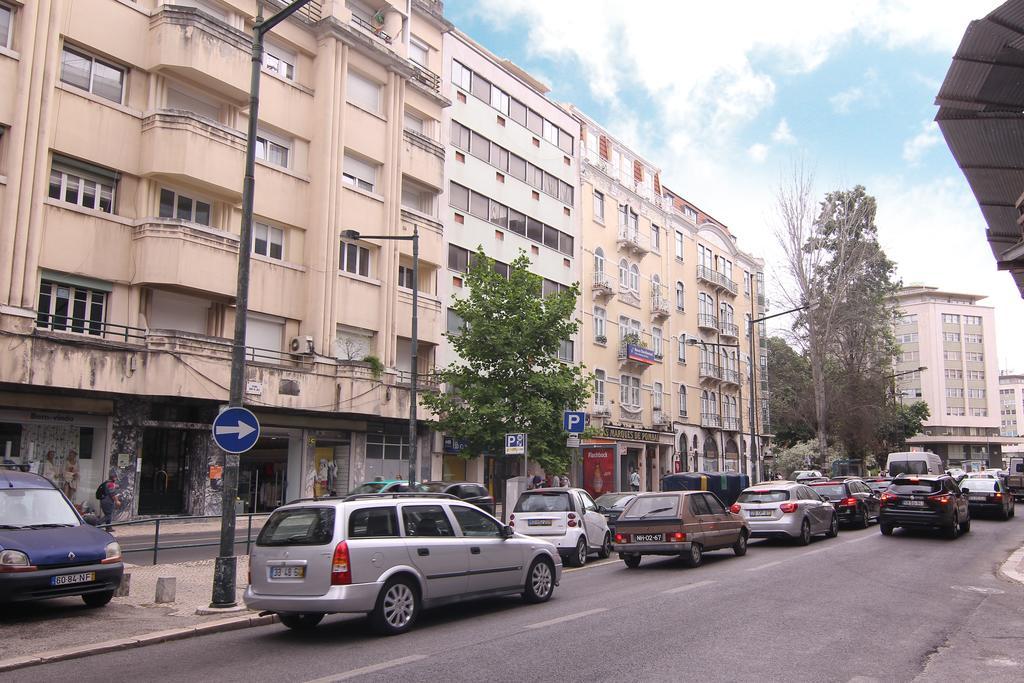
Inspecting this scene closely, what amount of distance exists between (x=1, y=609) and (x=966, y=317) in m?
122

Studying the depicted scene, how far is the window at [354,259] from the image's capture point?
31.1m

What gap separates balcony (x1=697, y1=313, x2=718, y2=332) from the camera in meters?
57.4

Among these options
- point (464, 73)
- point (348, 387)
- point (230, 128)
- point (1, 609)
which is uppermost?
point (464, 73)

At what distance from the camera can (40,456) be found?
74.7 ft

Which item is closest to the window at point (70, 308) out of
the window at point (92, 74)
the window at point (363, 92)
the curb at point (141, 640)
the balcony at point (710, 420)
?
the window at point (92, 74)

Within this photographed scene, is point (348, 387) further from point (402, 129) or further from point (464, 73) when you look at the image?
point (464, 73)

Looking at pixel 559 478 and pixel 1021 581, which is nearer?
pixel 1021 581

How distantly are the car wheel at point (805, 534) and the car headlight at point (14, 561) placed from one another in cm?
1630

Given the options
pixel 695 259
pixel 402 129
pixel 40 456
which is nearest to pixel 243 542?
pixel 40 456

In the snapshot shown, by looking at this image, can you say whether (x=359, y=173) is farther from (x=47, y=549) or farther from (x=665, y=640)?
(x=665, y=640)

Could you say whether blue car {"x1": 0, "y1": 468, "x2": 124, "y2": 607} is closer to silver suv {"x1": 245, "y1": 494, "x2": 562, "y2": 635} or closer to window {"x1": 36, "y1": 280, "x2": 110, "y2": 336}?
silver suv {"x1": 245, "y1": 494, "x2": 562, "y2": 635}

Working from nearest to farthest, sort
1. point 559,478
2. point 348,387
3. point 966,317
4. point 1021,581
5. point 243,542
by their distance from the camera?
point 1021,581, point 243,542, point 348,387, point 559,478, point 966,317

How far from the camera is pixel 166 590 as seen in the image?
39.8 ft

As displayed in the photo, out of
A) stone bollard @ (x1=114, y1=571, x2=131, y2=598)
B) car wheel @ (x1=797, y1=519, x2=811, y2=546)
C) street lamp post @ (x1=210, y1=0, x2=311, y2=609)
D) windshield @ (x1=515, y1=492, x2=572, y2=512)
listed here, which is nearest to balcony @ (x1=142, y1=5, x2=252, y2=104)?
street lamp post @ (x1=210, y1=0, x2=311, y2=609)
